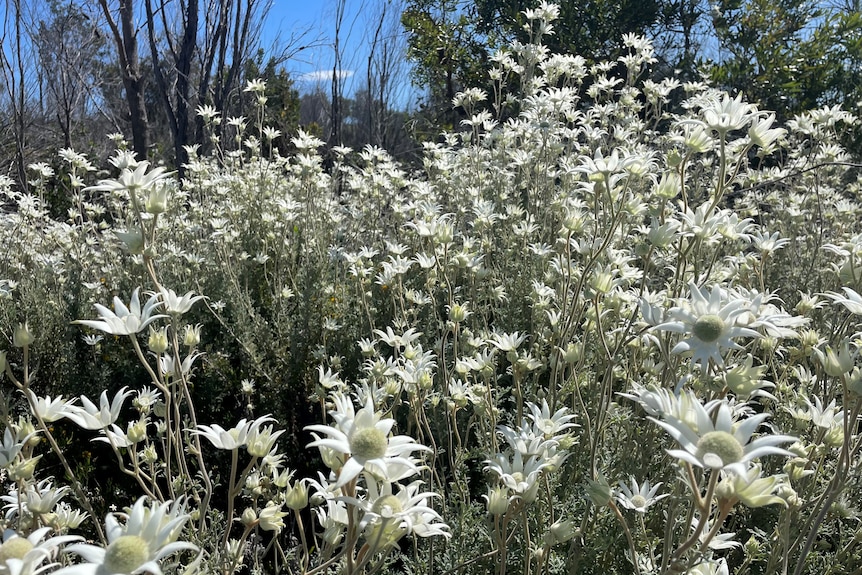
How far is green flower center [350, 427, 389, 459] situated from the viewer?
108 centimetres

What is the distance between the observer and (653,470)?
86.2 inches

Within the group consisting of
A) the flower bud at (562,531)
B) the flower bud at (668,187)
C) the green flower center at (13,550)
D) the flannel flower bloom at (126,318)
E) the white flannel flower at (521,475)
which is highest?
the flower bud at (668,187)

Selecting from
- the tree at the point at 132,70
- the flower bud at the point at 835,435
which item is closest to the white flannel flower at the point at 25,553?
the flower bud at the point at 835,435

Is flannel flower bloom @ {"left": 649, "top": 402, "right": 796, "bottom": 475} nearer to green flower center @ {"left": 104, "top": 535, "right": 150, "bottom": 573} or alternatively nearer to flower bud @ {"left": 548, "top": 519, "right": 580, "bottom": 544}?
flower bud @ {"left": 548, "top": 519, "right": 580, "bottom": 544}

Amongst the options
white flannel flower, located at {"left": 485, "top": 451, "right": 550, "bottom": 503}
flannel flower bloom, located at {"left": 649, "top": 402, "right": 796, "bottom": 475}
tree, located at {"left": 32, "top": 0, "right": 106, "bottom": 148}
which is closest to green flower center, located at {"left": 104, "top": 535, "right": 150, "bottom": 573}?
white flannel flower, located at {"left": 485, "top": 451, "right": 550, "bottom": 503}

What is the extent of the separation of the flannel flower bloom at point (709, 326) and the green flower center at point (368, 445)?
659 millimetres

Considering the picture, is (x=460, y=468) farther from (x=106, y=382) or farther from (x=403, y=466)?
(x=106, y=382)

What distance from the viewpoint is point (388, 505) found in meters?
1.09

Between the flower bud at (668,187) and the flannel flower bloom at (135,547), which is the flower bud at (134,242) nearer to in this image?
the flannel flower bloom at (135,547)

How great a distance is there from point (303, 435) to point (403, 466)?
219 cm

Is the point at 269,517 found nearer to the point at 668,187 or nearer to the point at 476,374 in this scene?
the point at 476,374

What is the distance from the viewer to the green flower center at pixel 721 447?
0.97 m

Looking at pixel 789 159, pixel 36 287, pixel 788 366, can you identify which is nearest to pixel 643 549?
pixel 788 366

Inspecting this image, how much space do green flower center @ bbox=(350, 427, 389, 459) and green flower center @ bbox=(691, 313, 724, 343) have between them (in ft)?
2.38
